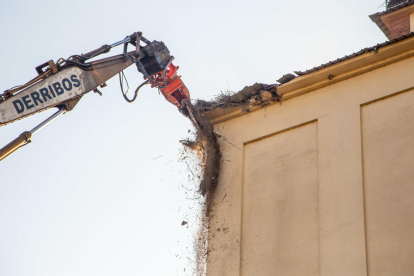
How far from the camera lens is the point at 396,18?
15578 millimetres

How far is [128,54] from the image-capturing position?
10.6 m

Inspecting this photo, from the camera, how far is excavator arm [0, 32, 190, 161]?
9211 mm

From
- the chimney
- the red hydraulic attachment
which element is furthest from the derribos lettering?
the chimney

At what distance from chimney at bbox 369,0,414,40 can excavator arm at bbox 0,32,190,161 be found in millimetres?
6859

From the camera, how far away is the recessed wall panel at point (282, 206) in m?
9.29

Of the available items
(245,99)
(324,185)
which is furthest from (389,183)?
(245,99)

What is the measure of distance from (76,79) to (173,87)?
7.72 ft

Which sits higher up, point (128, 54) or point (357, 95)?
point (128, 54)

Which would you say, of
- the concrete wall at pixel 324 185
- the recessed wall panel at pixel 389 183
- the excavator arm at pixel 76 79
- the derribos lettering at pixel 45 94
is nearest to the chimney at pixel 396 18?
the concrete wall at pixel 324 185

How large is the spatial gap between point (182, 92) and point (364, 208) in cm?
468

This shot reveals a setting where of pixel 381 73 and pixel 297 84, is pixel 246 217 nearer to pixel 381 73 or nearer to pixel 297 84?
pixel 297 84

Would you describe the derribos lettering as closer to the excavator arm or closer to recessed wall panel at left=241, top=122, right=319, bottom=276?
the excavator arm

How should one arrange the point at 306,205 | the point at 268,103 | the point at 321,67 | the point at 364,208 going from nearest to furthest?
the point at 364,208 < the point at 306,205 < the point at 321,67 < the point at 268,103

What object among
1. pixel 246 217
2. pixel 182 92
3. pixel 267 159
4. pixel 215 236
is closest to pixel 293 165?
pixel 267 159
